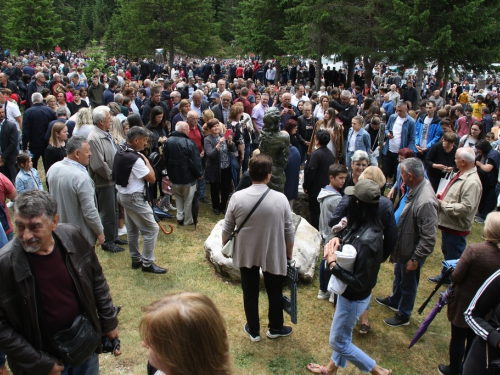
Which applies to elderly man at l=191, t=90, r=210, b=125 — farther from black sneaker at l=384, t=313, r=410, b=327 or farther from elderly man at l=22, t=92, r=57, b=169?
black sneaker at l=384, t=313, r=410, b=327

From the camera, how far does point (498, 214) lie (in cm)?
328

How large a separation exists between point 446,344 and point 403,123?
506 centimetres

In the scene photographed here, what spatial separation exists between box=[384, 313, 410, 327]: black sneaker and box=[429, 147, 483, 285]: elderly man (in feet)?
4.32

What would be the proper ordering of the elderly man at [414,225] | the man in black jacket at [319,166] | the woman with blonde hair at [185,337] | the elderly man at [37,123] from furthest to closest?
the elderly man at [37,123]
the man in black jacket at [319,166]
the elderly man at [414,225]
the woman with blonde hair at [185,337]

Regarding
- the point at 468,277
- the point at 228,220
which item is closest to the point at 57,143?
the point at 228,220

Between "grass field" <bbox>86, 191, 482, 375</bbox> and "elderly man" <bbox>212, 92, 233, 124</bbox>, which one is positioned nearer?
"grass field" <bbox>86, 191, 482, 375</bbox>

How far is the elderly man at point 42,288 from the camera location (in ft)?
8.02

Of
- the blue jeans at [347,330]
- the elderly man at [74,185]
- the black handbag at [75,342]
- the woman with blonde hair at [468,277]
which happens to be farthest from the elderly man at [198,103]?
the black handbag at [75,342]

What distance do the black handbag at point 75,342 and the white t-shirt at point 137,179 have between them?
263cm

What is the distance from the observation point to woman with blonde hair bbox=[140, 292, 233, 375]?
154cm

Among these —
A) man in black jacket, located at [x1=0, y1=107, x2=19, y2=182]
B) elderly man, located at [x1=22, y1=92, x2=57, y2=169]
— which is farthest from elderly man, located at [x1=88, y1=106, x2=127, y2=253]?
elderly man, located at [x1=22, y1=92, x2=57, y2=169]

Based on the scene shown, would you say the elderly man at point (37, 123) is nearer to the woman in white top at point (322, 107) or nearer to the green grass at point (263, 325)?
the green grass at point (263, 325)

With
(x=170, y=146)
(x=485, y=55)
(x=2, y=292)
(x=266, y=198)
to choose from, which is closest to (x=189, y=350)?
(x=2, y=292)

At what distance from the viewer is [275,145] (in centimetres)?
599
